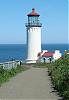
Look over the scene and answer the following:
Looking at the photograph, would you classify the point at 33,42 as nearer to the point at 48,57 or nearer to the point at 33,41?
the point at 33,41

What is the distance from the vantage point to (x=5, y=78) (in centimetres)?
1556

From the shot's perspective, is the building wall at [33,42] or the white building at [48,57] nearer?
the white building at [48,57]

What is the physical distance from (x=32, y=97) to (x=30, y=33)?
21.8 metres

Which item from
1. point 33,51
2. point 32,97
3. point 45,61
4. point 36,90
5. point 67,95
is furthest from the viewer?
point 33,51

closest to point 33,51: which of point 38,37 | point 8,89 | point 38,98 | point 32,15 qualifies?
point 38,37

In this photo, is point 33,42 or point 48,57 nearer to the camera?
point 48,57

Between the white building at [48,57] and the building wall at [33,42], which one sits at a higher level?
the building wall at [33,42]

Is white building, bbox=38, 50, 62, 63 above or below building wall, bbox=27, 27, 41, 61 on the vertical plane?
below

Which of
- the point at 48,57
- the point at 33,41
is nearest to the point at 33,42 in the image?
the point at 33,41

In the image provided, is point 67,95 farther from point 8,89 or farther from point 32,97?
point 8,89

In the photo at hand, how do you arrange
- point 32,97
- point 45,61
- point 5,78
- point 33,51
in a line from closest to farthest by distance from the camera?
point 32,97 < point 5,78 < point 45,61 < point 33,51

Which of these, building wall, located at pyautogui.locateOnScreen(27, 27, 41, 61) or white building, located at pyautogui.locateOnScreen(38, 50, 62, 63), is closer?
white building, located at pyautogui.locateOnScreen(38, 50, 62, 63)

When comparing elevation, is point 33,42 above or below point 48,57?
above

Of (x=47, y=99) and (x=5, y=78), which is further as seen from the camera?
(x=5, y=78)
